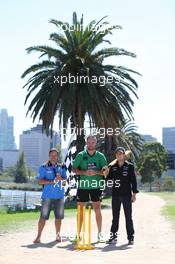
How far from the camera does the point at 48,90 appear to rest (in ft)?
91.3

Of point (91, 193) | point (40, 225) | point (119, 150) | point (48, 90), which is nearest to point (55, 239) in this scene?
point (40, 225)

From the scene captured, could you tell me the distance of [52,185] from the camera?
30.5ft

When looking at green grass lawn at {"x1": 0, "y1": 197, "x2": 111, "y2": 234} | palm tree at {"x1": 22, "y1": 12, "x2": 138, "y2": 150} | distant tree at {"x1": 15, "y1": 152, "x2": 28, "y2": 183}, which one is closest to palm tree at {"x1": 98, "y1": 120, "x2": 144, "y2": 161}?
palm tree at {"x1": 22, "y1": 12, "x2": 138, "y2": 150}

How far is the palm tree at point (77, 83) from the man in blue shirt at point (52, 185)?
56.5 ft

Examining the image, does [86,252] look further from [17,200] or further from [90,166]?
[17,200]

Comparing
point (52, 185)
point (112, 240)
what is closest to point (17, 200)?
point (52, 185)

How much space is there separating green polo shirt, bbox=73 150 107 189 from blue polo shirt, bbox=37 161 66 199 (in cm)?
52

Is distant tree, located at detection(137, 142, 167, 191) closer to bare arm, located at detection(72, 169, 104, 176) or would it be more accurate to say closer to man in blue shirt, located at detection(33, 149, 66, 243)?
man in blue shirt, located at detection(33, 149, 66, 243)

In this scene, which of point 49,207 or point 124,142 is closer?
point 49,207

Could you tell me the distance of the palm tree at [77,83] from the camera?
2686 centimetres

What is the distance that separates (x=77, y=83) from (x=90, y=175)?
18673 mm

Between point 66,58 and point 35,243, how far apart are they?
2006 centimetres

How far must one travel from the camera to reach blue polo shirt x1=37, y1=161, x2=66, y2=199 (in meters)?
9.30

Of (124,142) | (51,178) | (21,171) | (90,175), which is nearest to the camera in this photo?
(90,175)
